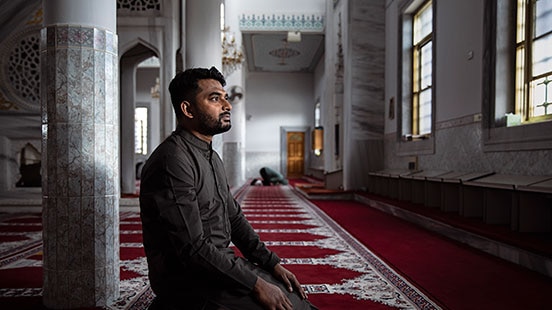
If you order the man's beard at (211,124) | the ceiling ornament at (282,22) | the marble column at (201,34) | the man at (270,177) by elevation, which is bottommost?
the man at (270,177)

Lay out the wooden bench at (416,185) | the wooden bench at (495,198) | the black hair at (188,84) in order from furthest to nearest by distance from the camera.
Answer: the wooden bench at (416,185) → the wooden bench at (495,198) → the black hair at (188,84)

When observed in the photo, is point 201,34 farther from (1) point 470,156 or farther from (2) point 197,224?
(2) point 197,224

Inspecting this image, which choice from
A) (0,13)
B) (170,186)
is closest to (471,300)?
(170,186)

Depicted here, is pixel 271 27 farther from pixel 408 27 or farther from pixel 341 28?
pixel 408 27

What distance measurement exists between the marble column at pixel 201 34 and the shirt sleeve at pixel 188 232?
490cm

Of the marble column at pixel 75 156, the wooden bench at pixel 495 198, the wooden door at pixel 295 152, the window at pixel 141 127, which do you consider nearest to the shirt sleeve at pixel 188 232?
the marble column at pixel 75 156

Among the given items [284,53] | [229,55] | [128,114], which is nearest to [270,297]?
[128,114]

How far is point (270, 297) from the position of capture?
4.88 feet

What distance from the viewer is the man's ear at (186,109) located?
5.41ft

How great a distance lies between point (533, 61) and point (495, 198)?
139 centimetres

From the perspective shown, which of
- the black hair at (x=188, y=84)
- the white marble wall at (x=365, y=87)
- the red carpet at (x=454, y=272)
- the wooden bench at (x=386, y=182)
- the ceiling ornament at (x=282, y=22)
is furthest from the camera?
the ceiling ornament at (x=282, y=22)

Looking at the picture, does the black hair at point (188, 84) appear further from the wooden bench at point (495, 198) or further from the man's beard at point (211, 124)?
the wooden bench at point (495, 198)

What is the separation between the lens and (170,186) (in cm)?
149

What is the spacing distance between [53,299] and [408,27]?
6977 mm
